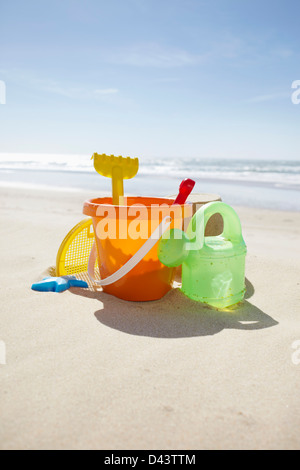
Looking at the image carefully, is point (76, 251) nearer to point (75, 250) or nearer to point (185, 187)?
point (75, 250)

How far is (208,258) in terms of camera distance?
193cm

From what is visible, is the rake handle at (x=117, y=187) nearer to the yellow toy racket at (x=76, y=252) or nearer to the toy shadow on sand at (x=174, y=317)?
the yellow toy racket at (x=76, y=252)

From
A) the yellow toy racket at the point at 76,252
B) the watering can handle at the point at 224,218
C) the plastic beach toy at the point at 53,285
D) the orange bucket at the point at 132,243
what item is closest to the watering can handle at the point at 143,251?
the orange bucket at the point at 132,243

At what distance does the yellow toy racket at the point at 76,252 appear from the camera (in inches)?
95.0

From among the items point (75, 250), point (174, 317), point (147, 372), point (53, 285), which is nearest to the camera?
point (147, 372)

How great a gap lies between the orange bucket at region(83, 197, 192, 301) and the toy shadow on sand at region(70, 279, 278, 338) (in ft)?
0.25

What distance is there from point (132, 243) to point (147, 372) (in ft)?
2.44

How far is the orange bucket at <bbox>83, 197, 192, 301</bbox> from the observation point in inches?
75.3

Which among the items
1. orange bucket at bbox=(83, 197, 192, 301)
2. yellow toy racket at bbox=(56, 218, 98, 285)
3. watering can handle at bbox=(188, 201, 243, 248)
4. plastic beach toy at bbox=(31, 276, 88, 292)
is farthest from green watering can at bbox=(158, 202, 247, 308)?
yellow toy racket at bbox=(56, 218, 98, 285)

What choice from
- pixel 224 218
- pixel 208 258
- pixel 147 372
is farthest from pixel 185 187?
pixel 147 372

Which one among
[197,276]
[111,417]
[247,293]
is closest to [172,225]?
[197,276]

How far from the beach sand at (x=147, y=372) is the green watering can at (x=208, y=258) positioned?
87 millimetres

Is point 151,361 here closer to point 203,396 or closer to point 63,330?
point 203,396

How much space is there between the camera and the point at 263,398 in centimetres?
127
